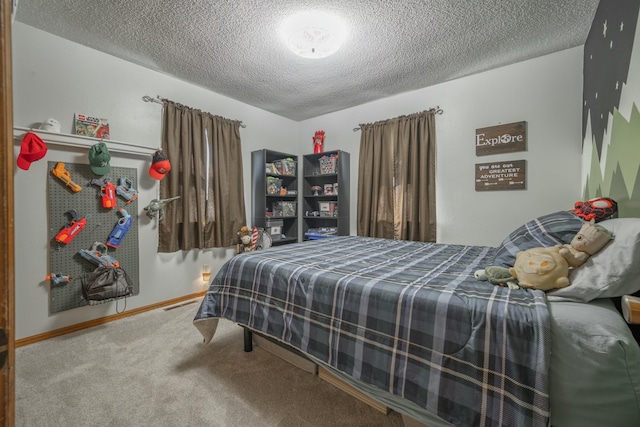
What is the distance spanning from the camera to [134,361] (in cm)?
191

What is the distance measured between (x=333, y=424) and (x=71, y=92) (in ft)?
10.7

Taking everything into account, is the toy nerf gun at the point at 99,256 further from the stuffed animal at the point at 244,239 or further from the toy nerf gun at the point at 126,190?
the stuffed animal at the point at 244,239

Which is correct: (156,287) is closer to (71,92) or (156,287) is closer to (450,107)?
(71,92)

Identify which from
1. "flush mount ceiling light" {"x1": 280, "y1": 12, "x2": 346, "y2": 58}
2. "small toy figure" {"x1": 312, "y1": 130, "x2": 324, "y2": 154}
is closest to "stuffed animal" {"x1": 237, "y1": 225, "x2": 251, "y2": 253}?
"small toy figure" {"x1": 312, "y1": 130, "x2": 324, "y2": 154}

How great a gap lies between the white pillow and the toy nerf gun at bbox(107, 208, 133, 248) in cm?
322

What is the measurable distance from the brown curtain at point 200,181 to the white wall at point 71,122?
129mm

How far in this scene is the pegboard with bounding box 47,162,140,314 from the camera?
7.46 feet

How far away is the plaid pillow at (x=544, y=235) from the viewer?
1.34 metres

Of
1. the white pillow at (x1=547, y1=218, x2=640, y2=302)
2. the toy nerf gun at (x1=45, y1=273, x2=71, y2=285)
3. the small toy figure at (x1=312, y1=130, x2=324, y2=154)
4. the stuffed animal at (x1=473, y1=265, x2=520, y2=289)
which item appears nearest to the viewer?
the white pillow at (x1=547, y1=218, x2=640, y2=302)

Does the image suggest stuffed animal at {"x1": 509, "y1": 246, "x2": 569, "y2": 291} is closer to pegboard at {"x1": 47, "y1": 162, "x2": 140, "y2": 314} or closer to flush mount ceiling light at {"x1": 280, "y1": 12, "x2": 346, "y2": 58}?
flush mount ceiling light at {"x1": 280, "y1": 12, "x2": 346, "y2": 58}

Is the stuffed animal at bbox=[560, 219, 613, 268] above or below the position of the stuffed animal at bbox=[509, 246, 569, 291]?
above

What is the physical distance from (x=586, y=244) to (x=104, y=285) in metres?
3.20

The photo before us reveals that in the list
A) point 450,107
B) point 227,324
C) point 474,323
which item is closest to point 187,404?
point 227,324

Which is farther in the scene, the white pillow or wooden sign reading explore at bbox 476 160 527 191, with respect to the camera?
wooden sign reading explore at bbox 476 160 527 191
